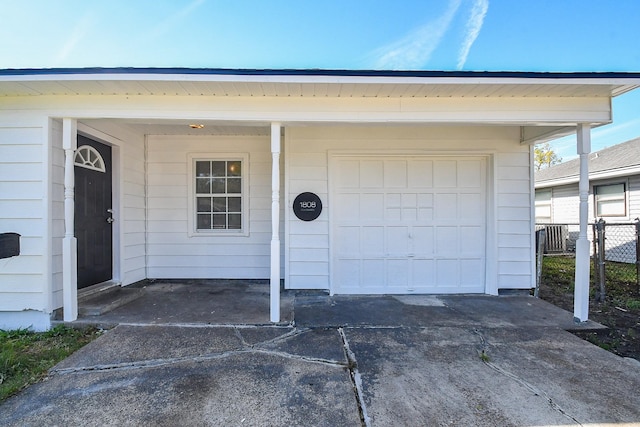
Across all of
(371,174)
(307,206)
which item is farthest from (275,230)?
(371,174)

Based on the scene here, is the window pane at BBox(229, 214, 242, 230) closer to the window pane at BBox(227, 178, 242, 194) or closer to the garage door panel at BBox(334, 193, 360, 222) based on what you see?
the window pane at BBox(227, 178, 242, 194)

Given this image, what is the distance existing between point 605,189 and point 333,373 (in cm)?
1160

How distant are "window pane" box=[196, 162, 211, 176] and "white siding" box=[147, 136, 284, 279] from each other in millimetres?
186

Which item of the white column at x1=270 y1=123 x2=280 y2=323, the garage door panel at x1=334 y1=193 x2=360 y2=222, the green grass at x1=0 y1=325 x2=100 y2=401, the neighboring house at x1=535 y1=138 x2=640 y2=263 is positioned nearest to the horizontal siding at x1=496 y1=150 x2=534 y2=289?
the garage door panel at x1=334 y1=193 x2=360 y2=222

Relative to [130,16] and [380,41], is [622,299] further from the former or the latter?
[130,16]

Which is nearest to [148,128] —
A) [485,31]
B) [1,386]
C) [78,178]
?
[78,178]

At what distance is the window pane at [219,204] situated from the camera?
573 cm

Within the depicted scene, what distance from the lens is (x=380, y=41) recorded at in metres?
9.93

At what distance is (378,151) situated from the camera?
16.5 ft

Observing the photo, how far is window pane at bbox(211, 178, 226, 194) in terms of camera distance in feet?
18.8

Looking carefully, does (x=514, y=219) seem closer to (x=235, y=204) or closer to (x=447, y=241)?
(x=447, y=241)

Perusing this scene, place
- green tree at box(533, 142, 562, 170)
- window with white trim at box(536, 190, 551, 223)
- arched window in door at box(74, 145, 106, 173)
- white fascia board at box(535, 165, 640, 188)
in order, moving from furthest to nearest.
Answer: green tree at box(533, 142, 562, 170), window with white trim at box(536, 190, 551, 223), white fascia board at box(535, 165, 640, 188), arched window in door at box(74, 145, 106, 173)

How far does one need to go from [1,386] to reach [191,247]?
3.35 metres

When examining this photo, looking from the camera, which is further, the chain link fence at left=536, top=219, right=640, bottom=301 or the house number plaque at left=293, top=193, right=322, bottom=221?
the chain link fence at left=536, top=219, right=640, bottom=301
